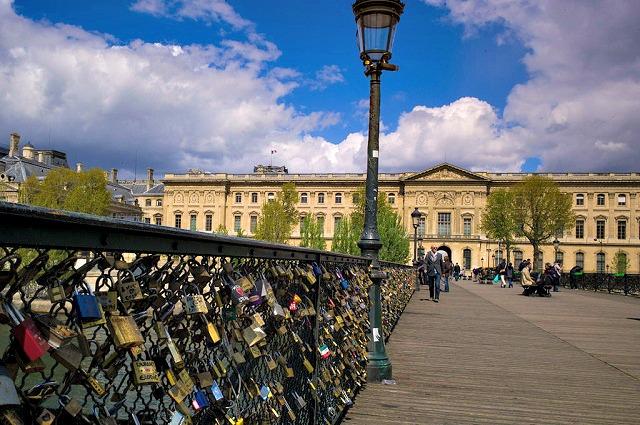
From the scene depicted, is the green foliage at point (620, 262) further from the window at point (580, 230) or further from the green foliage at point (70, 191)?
the green foliage at point (70, 191)

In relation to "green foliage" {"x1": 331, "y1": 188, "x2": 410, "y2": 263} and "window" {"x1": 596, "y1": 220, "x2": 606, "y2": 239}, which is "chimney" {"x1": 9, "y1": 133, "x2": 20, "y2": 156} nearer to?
"green foliage" {"x1": 331, "y1": 188, "x2": 410, "y2": 263}

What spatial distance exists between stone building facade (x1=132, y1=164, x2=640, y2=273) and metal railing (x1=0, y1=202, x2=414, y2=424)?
86789mm

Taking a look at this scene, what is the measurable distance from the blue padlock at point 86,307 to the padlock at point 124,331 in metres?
0.06

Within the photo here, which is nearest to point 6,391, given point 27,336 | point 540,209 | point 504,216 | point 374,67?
point 27,336

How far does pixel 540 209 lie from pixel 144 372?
7044 cm

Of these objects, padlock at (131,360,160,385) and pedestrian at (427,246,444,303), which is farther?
pedestrian at (427,246,444,303)

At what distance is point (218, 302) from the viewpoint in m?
2.27

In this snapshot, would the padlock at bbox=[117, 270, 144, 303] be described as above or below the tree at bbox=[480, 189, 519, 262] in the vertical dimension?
below

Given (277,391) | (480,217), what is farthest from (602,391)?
(480,217)

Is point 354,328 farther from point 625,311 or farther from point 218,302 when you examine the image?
point 625,311

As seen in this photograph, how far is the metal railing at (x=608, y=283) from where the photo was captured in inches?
1175

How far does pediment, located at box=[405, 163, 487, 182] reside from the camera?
87.5m

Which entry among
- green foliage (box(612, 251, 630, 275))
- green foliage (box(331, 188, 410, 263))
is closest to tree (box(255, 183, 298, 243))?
green foliage (box(331, 188, 410, 263))

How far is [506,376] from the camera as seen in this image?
746 centimetres
